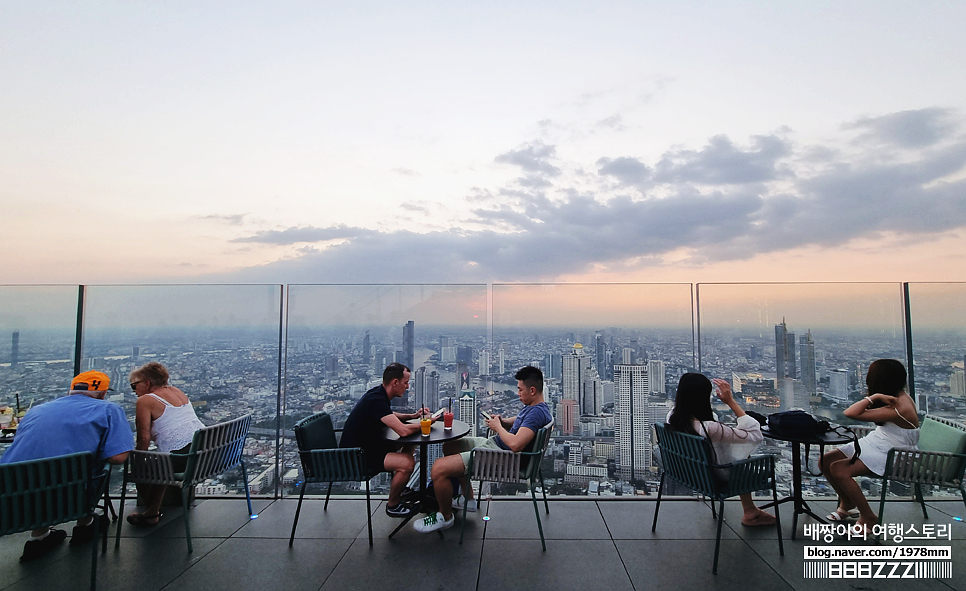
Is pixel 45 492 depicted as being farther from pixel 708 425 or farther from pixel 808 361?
pixel 808 361

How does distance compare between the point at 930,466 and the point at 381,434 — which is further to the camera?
the point at 381,434

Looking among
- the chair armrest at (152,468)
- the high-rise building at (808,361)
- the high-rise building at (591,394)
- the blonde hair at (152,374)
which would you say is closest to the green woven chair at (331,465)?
the chair armrest at (152,468)

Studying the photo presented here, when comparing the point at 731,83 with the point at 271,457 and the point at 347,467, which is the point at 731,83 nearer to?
the point at 347,467

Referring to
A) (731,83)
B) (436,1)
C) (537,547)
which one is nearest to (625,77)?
(731,83)

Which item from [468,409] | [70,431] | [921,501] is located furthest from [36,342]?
[921,501]

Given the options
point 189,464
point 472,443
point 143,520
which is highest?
point 189,464

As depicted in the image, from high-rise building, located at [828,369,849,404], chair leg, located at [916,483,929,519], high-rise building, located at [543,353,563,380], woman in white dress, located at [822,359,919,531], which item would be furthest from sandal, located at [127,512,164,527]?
chair leg, located at [916,483,929,519]

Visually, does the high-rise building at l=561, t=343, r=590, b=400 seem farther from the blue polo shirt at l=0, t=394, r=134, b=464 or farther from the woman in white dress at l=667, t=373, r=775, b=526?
the blue polo shirt at l=0, t=394, r=134, b=464
